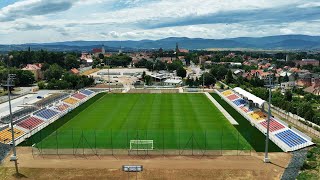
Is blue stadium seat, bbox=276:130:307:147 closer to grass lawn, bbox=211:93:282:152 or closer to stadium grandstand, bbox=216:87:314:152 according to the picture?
stadium grandstand, bbox=216:87:314:152

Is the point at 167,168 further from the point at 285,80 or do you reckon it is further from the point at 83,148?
the point at 285,80

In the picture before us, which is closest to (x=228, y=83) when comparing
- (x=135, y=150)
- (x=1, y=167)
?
(x=135, y=150)

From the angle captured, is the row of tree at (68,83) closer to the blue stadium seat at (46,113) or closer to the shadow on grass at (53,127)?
the shadow on grass at (53,127)

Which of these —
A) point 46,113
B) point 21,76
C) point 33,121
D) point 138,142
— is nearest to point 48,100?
point 46,113

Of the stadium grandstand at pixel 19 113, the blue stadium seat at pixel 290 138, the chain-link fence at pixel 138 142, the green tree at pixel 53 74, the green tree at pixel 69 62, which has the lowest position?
the chain-link fence at pixel 138 142

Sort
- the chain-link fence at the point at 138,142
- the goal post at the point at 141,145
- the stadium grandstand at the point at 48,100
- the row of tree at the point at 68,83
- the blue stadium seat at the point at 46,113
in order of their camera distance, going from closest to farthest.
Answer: the chain-link fence at the point at 138,142, the goal post at the point at 141,145, the blue stadium seat at the point at 46,113, the stadium grandstand at the point at 48,100, the row of tree at the point at 68,83

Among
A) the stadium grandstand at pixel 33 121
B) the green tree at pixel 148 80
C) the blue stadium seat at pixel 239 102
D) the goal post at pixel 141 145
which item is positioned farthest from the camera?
the green tree at pixel 148 80

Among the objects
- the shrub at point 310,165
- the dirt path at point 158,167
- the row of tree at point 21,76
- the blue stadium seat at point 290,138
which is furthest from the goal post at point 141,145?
the row of tree at point 21,76
